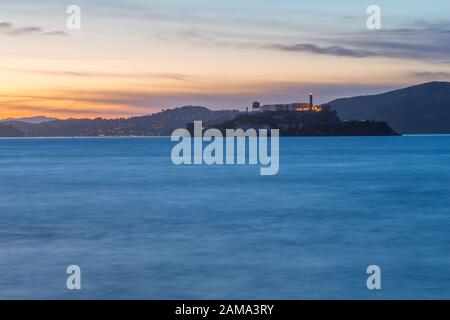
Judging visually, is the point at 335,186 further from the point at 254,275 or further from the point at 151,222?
the point at 254,275

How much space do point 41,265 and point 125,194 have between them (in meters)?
27.3
